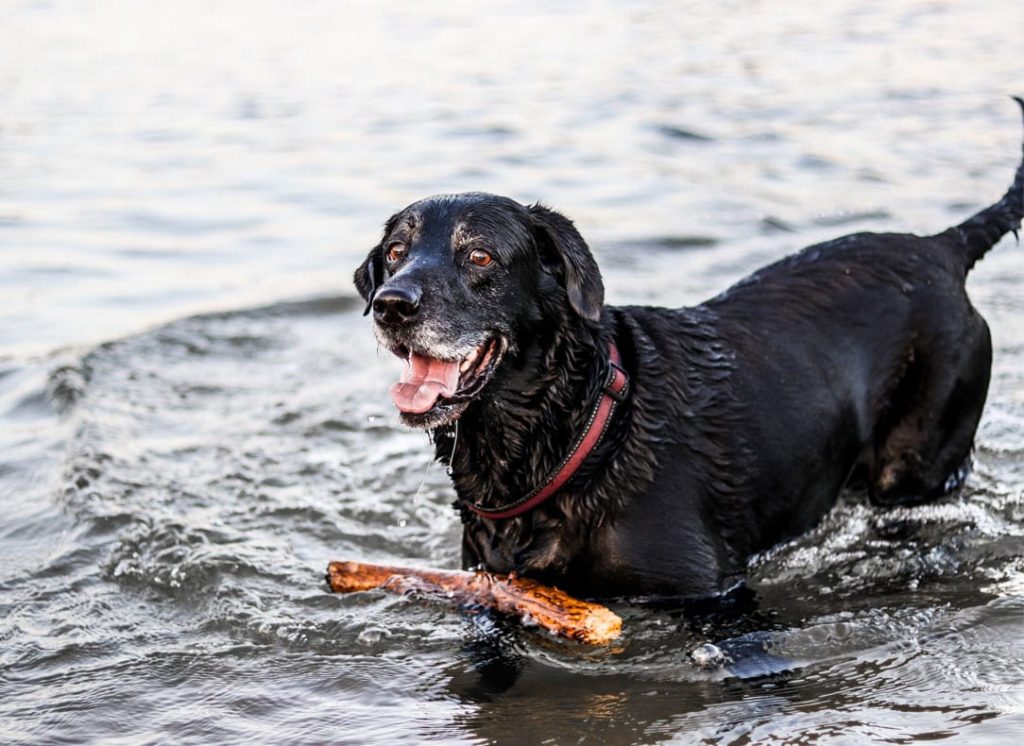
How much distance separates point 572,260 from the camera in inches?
185

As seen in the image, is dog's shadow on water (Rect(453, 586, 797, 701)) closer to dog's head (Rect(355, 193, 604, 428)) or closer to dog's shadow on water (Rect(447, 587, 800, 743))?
dog's shadow on water (Rect(447, 587, 800, 743))

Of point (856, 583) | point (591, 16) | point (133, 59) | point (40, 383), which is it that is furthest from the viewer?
point (591, 16)

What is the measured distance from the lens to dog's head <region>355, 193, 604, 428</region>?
14.6 feet

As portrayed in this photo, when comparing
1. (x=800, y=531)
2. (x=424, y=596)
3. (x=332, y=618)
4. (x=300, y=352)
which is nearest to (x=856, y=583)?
(x=800, y=531)

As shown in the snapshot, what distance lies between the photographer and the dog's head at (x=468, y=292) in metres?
4.45

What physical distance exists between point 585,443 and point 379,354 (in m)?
3.10

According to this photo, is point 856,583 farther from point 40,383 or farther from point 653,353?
point 40,383

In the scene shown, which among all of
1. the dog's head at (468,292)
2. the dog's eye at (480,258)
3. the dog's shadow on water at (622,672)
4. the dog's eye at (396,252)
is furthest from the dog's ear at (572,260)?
the dog's shadow on water at (622,672)

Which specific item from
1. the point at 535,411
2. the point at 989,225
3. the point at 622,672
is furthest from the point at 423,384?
the point at 989,225

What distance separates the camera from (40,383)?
26.6ft

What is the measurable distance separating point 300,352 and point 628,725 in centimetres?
487

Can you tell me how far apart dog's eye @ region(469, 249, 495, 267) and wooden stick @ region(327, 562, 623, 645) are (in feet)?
3.74

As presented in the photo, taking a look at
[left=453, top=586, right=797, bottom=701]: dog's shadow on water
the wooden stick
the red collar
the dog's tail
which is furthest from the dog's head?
the dog's tail

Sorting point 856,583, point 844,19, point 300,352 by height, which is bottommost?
point 856,583
